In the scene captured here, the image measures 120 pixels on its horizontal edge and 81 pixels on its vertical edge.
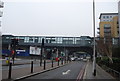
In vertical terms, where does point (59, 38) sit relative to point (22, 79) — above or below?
above

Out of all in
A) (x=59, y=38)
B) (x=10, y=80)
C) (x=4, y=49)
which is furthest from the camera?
(x=59, y=38)

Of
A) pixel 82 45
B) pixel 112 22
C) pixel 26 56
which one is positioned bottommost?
pixel 26 56

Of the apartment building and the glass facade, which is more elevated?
the apartment building

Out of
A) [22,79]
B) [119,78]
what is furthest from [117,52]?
[22,79]

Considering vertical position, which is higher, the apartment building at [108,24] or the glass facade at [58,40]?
the apartment building at [108,24]

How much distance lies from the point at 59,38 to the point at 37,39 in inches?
414

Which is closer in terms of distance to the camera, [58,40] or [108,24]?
[58,40]

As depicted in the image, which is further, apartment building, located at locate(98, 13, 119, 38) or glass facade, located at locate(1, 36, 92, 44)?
apartment building, located at locate(98, 13, 119, 38)

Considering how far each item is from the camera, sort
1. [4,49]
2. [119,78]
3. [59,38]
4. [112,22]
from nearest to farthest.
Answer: [119,78] < [4,49] < [59,38] < [112,22]

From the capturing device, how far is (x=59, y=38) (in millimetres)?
92062

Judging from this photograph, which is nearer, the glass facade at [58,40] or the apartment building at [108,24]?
the glass facade at [58,40]

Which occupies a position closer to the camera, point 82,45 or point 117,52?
point 117,52

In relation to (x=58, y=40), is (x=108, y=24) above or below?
above

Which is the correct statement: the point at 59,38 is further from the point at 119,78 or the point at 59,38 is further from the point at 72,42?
the point at 119,78
